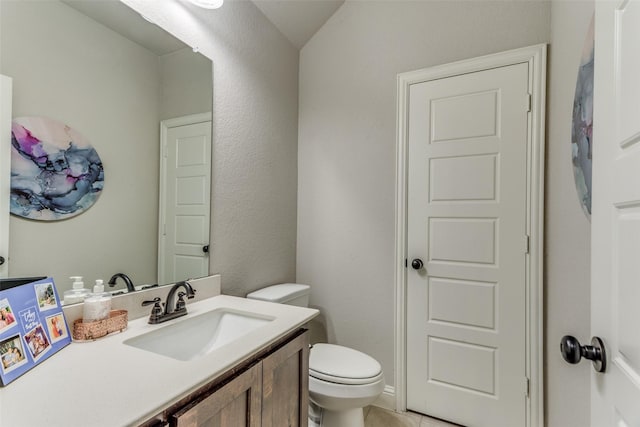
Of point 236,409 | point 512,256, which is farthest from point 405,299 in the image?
point 236,409

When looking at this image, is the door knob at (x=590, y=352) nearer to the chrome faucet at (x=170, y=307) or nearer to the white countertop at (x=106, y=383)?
the white countertop at (x=106, y=383)

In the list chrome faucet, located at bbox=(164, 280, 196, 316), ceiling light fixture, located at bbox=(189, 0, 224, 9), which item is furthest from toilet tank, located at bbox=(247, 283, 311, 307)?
ceiling light fixture, located at bbox=(189, 0, 224, 9)

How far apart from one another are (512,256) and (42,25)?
222cm

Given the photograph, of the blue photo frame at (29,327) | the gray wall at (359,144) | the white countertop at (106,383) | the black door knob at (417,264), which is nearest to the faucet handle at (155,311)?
the white countertop at (106,383)

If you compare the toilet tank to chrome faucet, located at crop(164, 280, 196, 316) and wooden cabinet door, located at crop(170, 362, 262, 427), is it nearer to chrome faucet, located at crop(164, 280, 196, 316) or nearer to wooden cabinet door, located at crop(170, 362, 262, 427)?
chrome faucet, located at crop(164, 280, 196, 316)

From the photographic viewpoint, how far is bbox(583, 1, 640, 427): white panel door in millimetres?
563

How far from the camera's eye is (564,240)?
4.45ft

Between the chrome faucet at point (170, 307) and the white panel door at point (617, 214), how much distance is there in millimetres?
1293

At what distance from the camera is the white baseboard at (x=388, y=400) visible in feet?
6.36

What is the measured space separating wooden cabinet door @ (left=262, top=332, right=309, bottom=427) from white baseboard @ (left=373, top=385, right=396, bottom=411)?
96cm

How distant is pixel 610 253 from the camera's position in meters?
0.65

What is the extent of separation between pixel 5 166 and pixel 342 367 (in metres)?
1.53

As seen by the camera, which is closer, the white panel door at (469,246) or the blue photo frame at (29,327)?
the blue photo frame at (29,327)

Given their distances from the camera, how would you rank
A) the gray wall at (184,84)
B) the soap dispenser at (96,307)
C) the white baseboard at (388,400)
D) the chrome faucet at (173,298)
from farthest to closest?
1. the white baseboard at (388,400)
2. the gray wall at (184,84)
3. the chrome faucet at (173,298)
4. the soap dispenser at (96,307)
